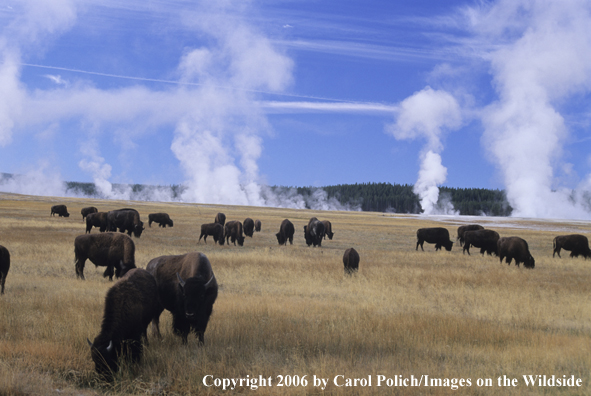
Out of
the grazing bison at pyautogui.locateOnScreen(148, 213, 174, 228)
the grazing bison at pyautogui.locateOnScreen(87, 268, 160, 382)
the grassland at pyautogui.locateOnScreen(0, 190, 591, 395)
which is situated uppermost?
the grazing bison at pyautogui.locateOnScreen(148, 213, 174, 228)

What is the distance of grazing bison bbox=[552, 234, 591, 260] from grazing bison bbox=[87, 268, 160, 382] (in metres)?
27.0

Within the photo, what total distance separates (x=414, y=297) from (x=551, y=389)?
6765mm

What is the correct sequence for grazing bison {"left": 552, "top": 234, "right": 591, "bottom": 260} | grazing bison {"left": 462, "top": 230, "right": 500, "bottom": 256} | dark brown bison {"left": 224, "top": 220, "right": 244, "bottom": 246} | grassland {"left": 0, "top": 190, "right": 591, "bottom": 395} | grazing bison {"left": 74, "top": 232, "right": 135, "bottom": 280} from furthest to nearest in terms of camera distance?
dark brown bison {"left": 224, "top": 220, "right": 244, "bottom": 246} → grazing bison {"left": 462, "top": 230, "right": 500, "bottom": 256} → grazing bison {"left": 552, "top": 234, "right": 591, "bottom": 260} → grazing bison {"left": 74, "top": 232, "right": 135, "bottom": 280} → grassland {"left": 0, "top": 190, "right": 591, "bottom": 395}

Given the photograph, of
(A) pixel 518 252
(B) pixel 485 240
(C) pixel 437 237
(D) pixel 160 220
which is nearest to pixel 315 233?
(C) pixel 437 237

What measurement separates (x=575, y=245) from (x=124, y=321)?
96.0 feet

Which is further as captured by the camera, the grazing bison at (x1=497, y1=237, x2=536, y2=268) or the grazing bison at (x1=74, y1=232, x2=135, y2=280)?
the grazing bison at (x1=497, y1=237, x2=536, y2=268)

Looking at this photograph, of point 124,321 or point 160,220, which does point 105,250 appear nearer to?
point 124,321

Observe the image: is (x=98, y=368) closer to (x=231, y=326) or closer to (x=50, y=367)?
(x=50, y=367)

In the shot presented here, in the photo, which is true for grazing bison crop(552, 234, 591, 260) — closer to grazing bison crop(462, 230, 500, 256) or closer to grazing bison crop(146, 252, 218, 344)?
grazing bison crop(462, 230, 500, 256)

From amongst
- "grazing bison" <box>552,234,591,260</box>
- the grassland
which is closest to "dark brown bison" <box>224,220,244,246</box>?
the grassland

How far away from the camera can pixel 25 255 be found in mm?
17875

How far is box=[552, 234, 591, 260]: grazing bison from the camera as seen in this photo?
26203 mm

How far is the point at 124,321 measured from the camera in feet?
18.7

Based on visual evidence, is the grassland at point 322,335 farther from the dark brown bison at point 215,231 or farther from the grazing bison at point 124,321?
the dark brown bison at point 215,231
